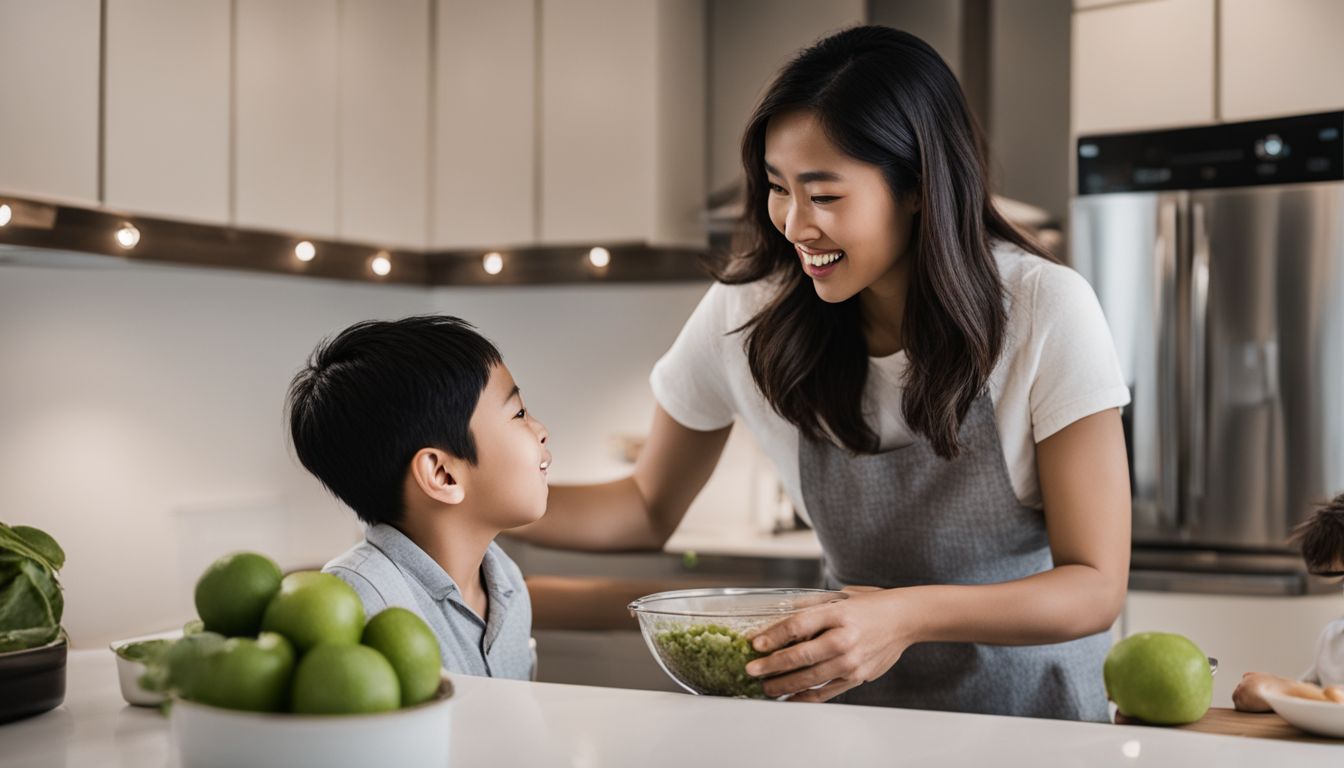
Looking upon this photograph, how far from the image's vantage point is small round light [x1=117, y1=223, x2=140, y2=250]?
2213mm

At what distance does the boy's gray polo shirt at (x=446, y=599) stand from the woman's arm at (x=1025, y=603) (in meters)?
0.35

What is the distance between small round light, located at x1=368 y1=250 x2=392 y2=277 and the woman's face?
68.3 inches

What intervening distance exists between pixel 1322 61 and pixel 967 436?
1.75 meters

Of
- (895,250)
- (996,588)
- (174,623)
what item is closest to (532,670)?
(996,588)

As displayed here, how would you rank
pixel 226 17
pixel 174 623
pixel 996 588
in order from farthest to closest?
1. pixel 174 623
2. pixel 226 17
3. pixel 996 588

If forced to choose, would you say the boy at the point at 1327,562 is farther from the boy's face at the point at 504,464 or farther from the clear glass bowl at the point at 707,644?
the boy's face at the point at 504,464

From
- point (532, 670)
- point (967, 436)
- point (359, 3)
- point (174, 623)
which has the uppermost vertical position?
point (359, 3)

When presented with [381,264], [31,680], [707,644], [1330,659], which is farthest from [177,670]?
[381,264]

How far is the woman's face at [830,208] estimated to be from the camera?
4.32 feet

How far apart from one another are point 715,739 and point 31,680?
560mm

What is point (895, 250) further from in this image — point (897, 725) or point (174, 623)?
point (174, 623)

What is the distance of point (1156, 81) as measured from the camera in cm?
→ 276

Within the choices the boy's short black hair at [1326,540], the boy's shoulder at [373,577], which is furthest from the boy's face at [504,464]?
the boy's short black hair at [1326,540]

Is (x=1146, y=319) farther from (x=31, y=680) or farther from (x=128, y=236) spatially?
(x=31, y=680)
